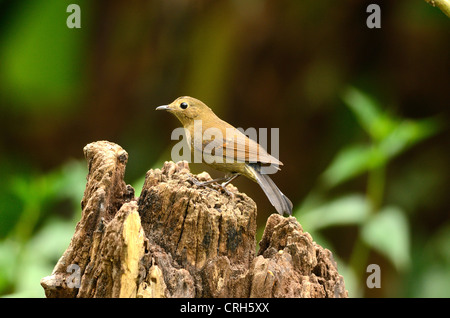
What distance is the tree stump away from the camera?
2621 mm

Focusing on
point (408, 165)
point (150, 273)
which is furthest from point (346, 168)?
point (408, 165)

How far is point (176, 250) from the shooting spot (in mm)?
2822

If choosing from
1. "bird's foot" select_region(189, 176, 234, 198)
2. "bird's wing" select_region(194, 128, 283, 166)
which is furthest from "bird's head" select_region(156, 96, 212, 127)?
"bird's foot" select_region(189, 176, 234, 198)

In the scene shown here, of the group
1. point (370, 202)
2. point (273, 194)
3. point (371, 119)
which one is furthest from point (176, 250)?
point (371, 119)

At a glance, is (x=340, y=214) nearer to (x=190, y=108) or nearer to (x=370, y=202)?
(x=370, y=202)

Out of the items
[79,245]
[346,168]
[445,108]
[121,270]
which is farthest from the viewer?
[445,108]

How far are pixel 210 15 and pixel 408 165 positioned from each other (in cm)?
276

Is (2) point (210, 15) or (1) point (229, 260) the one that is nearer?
(1) point (229, 260)

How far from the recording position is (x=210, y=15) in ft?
22.7

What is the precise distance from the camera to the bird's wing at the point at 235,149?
370 centimetres

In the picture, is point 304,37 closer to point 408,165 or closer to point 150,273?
point 408,165

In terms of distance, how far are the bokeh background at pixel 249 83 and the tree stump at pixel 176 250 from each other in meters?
3.41

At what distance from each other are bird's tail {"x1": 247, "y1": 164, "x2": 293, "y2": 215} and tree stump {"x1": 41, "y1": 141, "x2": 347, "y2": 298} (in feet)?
1.20

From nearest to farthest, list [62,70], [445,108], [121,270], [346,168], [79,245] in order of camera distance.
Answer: [121,270] < [79,245] < [346,168] < [62,70] < [445,108]
